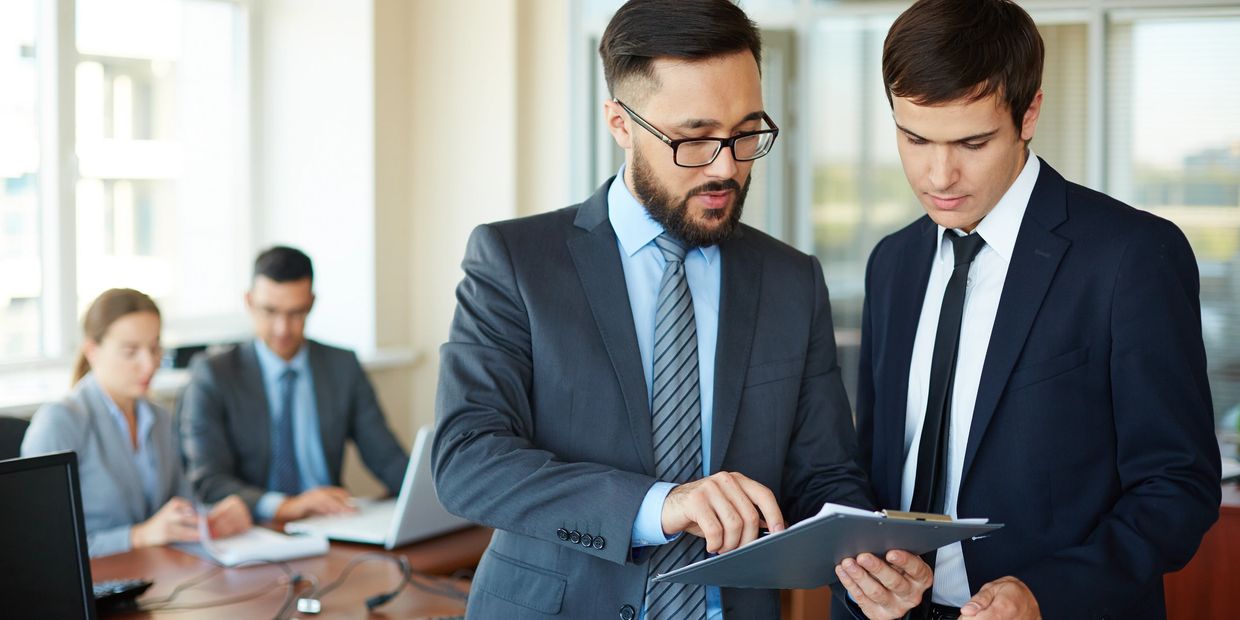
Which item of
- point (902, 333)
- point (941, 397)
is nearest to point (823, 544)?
point (941, 397)

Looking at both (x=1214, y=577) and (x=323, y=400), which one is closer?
(x=1214, y=577)

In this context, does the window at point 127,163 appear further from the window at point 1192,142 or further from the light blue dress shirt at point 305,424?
the window at point 1192,142

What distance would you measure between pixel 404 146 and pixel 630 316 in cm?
412

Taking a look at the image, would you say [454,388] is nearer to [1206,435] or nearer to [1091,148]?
[1206,435]

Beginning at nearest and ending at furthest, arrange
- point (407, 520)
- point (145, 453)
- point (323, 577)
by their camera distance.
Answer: point (323, 577) < point (407, 520) < point (145, 453)

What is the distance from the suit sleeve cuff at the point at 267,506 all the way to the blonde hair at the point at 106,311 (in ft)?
2.12

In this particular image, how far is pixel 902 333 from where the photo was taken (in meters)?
1.98

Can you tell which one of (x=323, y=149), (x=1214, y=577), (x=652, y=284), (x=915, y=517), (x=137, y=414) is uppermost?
(x=323, y=149)

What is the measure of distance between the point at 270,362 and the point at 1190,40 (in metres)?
3.76

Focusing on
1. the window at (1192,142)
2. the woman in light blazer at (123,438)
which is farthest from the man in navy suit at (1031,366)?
the window at (1192,142)

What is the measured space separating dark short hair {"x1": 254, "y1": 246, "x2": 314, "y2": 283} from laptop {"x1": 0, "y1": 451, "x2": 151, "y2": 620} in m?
2.43

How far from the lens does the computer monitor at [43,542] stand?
163cm

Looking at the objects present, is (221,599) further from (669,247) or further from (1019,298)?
(1019,298)

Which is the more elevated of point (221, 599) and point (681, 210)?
point (681, 210)
